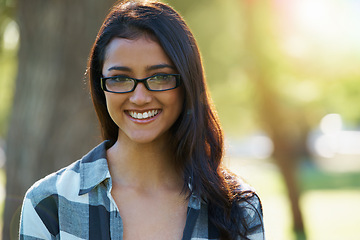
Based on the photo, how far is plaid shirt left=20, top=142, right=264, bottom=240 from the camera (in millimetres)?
2354

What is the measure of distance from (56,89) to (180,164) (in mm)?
2706

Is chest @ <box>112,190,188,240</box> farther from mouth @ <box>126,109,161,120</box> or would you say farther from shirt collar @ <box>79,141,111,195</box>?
mouth @ <box>126,109,161,120</box>

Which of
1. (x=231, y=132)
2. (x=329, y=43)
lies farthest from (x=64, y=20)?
(x=231, y=132)

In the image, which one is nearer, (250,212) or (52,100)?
(250,212)

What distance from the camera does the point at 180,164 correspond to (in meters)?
2.68

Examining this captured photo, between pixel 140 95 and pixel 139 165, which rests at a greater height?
pixel 140 95

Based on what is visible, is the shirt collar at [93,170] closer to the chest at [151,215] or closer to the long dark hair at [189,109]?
the chest at [151,215]

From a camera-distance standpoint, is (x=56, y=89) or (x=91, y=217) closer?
(x=91, y=217)

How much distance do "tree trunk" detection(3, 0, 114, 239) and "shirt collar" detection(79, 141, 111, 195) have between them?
92.6 inches

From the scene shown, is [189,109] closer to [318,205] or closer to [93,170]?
[93,170]

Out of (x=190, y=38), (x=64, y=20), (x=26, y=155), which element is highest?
(x=64, y=20)

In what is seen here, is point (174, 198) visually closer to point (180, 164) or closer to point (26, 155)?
point (180, 164)

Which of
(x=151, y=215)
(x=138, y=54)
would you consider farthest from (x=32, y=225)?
(x=138, y=54)

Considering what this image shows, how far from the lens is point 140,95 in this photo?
238cm
